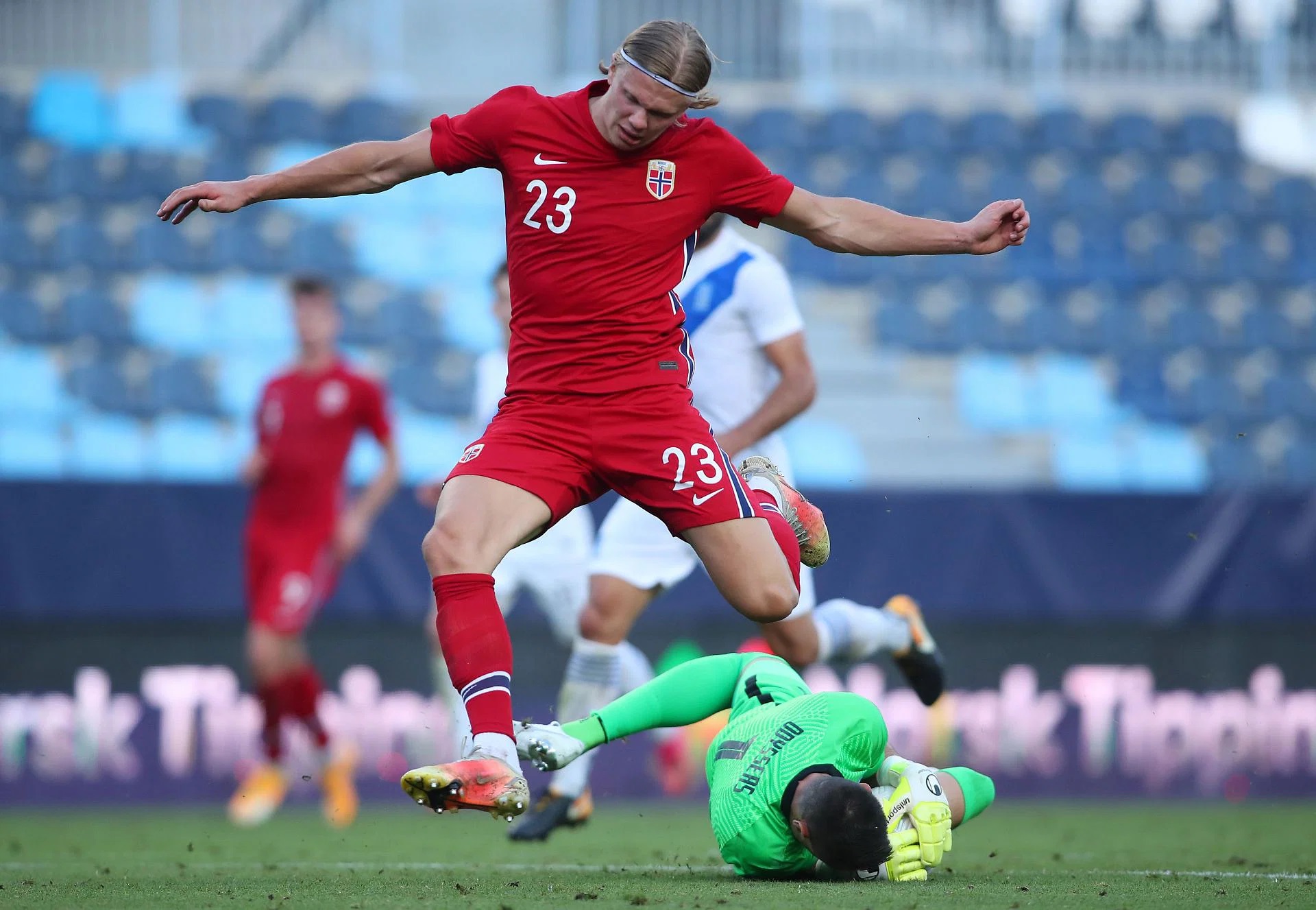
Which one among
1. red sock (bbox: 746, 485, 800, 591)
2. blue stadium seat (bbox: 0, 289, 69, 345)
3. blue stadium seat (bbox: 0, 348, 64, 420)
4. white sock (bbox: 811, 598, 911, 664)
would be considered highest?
blue stadium seat (bbox: 0, 289, 69, 345)

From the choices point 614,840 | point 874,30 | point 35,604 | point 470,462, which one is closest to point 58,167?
point 35,604

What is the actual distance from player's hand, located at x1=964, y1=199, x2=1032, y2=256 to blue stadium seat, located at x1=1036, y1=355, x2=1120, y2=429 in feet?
24.4

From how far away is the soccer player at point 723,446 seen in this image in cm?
618

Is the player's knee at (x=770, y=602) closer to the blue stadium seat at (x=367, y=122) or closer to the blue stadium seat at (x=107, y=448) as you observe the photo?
the blue stadium seat at (x=107, y=448)

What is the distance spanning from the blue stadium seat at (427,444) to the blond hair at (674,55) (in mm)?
6325

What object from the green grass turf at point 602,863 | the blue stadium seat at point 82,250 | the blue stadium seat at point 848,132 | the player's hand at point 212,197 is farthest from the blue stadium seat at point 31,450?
the player's hand at point 212,197

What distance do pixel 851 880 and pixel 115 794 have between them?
5.18 m

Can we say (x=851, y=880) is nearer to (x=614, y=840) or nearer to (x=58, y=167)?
(x=614, y=840)

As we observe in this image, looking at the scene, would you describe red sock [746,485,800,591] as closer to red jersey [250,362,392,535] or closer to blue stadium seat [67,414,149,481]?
red jersey [250,362,392,535]

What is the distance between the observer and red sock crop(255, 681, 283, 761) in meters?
8.35

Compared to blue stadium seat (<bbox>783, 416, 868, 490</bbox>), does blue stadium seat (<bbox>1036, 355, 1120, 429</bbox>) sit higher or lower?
higher

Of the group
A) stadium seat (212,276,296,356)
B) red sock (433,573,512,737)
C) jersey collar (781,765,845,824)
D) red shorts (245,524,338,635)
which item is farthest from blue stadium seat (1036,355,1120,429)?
red sock (433,573,512,737)

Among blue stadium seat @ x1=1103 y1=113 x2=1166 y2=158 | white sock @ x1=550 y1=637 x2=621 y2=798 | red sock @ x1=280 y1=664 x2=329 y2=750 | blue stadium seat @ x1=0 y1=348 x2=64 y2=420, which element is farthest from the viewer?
blue stadium seat @ x1=1103 y1=113 x2=1166 y2=158

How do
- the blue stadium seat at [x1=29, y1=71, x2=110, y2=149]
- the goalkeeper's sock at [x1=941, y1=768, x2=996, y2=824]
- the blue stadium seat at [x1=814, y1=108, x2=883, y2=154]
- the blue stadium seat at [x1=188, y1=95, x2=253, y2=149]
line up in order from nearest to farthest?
the goalkeeper's sock at [x1=941, y1=768, x2=996, y2=824] < the blue stadium seat at [x1=29, y1=71, x2=110, y2=149] < the blue stadium seat at [x1=188, y1=95, x2=253, y2=149] < the blue stadium seat at [x1=814, y1=108, x2=883, y2=154]
